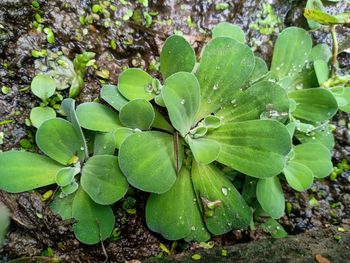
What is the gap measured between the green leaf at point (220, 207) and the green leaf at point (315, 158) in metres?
0.34

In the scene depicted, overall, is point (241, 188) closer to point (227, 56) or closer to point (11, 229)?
point (227, 56)

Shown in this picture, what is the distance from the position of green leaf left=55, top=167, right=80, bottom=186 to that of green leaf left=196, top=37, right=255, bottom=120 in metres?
0.54

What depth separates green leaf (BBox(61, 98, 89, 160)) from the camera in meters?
1.40

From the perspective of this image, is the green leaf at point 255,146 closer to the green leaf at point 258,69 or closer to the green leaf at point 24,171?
the green leaf at point 258,69

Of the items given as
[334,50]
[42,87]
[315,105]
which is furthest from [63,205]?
[334,50]

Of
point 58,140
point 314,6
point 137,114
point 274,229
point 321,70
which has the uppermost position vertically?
point 314,6

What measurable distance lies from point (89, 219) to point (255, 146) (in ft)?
2.22

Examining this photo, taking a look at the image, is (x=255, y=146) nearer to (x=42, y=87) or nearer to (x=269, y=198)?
(x=269, y=198)

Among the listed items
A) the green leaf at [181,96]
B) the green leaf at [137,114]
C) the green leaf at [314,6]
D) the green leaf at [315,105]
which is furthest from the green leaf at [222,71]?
the green leaf at [314,6]

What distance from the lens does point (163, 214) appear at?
5.11ft

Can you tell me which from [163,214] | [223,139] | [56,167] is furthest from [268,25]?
[56,167]

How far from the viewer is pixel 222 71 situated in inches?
62.7

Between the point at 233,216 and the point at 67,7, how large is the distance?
1150 mm

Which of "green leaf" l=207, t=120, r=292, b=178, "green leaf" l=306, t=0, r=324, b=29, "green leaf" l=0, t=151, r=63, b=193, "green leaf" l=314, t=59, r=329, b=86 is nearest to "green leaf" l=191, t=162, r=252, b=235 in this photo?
"green leaf" l=207, t=120, r=292, b=178
